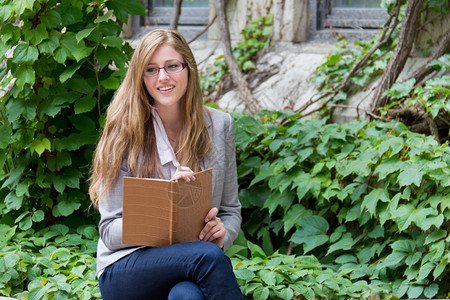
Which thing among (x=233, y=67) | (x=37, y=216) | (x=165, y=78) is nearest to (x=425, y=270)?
(x=165, y=78)

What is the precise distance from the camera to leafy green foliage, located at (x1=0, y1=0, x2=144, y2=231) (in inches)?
130

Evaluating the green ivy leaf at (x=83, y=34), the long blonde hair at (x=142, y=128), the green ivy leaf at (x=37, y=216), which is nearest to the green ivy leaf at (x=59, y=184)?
the green ivy leaf at (x=37, y=216)

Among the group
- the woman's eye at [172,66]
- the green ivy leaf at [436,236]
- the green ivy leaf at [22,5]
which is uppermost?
the green ivy leaf at [22,5]

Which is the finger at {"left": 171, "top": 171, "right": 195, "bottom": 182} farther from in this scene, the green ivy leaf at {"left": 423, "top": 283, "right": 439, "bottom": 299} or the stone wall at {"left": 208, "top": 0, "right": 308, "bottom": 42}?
the stone wall at {"left": 208, "top": 0, "right": 308, "bottom": 42}

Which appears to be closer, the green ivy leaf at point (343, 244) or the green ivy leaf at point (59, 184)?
the green ivy leaf at point (343, 244)

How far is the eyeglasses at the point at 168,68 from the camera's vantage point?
8.33ft

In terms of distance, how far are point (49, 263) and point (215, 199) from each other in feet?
3.19

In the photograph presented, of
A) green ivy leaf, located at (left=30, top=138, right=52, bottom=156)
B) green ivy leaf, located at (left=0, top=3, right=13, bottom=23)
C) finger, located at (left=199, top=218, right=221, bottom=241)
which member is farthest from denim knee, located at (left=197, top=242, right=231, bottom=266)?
green ivy leaf, located at (left=0, top=3, right=13, bottom=23)

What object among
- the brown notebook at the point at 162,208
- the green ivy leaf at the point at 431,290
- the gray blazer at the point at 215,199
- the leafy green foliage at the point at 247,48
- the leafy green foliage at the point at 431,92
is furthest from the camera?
the leafy green foliage at the point at 247,48

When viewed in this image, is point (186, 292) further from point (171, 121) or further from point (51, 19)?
point (51, 19)

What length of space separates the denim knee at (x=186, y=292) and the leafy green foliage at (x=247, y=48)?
11.5 feet

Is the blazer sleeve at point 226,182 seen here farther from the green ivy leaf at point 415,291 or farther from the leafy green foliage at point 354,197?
the green ivy leaf at point 415,291

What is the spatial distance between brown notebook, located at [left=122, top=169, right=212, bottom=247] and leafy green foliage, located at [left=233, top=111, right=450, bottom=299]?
66 cm

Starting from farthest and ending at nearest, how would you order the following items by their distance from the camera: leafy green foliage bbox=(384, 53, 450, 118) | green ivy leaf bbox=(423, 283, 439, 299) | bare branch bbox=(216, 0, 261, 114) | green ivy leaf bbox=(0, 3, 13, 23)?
bare branch bbox=(216, 0, 261, 114) → leafy green foliage bbox=(384, 53, 450, 118) → green ivy leaf bbox=(0, 3, 13, 23) → green ivy leaf bbox=(423, 283, 439, 299)
